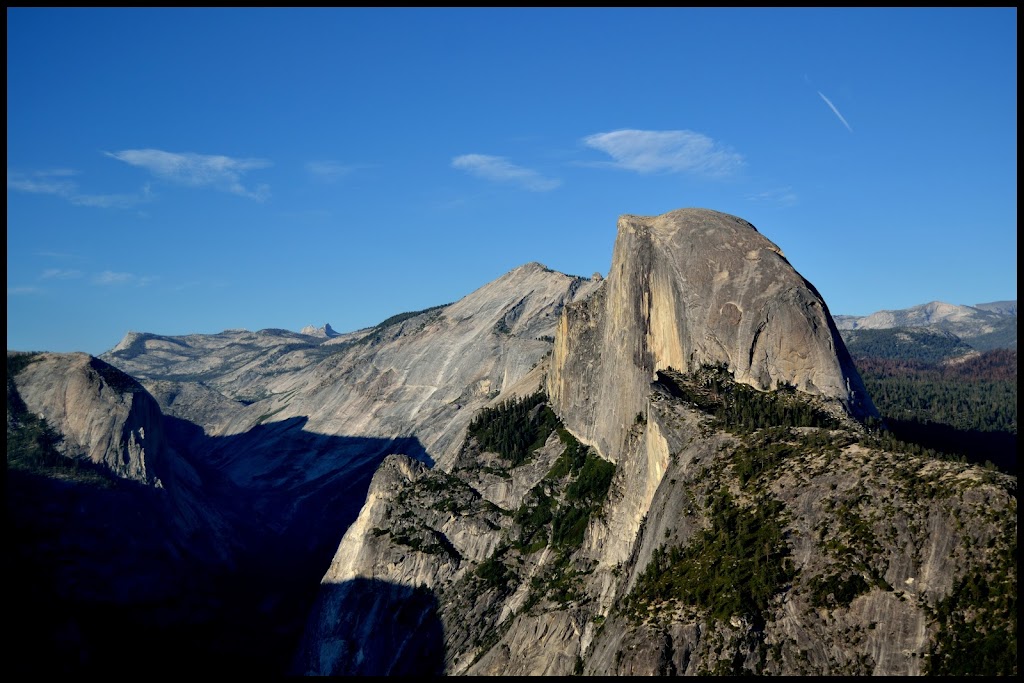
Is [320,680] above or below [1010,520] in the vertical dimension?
below

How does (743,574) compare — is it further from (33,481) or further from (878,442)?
(33,481)

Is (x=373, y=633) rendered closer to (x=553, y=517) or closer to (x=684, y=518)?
(x=553, y=517)

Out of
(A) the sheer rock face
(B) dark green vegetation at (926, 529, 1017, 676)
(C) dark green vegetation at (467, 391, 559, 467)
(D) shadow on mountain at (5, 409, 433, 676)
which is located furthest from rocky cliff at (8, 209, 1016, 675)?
(D) shadow on mountain at (5, 409, 433, 676)

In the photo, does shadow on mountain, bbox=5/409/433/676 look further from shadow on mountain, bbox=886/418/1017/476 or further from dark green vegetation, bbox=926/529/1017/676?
dark green vegetation, bbox=926/529/1017/676

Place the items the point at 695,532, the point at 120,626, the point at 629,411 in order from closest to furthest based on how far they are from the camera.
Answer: the point at 695,532 < the point at 629,411 < the point at 120,626

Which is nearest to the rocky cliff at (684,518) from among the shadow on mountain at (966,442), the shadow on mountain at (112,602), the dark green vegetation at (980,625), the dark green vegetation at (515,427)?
the dark green vegetation at (980,625)

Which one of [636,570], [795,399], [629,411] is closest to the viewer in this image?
[636,570]

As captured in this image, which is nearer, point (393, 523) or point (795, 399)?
point (795, 399)

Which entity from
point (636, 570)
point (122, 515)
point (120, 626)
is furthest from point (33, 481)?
point (636, 570)

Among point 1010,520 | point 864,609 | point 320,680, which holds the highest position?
point 1010,520
